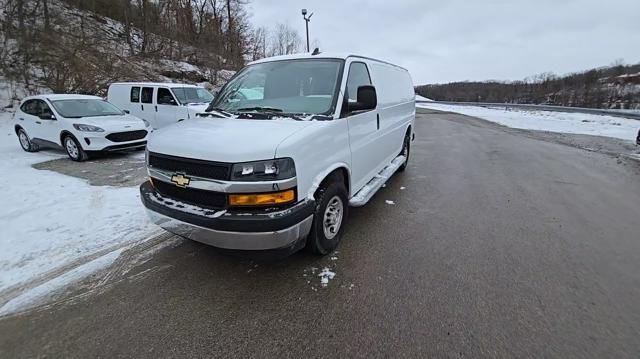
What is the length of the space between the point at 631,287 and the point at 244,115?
4033 mm

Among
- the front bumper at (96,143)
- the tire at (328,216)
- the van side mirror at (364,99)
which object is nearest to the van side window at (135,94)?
the front bumper at (96,143)

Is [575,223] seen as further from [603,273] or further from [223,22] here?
[223,22]

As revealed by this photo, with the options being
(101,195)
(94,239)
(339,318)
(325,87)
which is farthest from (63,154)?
(339,318)

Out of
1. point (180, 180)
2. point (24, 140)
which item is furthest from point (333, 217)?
point (24, 140)

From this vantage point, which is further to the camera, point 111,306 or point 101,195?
point 101,195

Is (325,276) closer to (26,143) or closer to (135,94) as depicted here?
Result: (26,143)

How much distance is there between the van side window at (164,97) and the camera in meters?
11.1

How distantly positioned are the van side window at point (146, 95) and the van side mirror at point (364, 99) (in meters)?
10.3

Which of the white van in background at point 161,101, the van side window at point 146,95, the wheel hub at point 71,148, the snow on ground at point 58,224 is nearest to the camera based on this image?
the snow on ground at point 58,224

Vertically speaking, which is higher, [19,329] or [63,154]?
[63,154]

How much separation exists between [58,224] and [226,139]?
3099mm

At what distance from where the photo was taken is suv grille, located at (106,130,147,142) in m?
7.91

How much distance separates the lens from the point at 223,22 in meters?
31.9

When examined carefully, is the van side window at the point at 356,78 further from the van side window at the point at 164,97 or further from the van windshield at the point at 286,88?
the van side window at the point at 164,97
